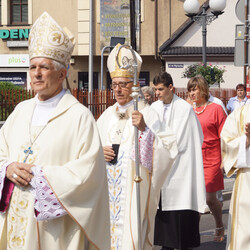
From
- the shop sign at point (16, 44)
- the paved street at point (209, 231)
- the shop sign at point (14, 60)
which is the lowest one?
the paved street at point (209, 231)

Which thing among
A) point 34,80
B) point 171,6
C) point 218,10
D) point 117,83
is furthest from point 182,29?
point 34,80

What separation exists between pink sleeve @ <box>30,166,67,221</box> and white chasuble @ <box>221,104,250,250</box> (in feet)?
6.92

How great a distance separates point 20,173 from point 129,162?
1903 millimetres

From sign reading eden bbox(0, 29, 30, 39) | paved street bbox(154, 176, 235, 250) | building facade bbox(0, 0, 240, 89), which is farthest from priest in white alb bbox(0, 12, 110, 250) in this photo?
sign reading eden bbox(0, 29, 30, 39)

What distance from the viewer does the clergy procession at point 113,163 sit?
3.75 meters

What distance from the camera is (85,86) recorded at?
1112 inches

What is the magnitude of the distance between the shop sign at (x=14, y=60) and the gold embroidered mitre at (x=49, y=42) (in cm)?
2408

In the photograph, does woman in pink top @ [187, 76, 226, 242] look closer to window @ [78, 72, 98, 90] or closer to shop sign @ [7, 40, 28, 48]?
window @ [78, 72, 98, 90]

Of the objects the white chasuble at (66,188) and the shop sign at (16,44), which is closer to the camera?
the white chasuble at (66,188)

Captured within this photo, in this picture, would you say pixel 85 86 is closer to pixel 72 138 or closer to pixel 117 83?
pixel 117 83

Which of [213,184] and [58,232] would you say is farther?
[213,184]

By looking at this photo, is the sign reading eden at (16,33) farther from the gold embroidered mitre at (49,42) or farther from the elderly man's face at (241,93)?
the gold embroidered mitre at (49,42)

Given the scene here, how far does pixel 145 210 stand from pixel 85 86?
2285cm

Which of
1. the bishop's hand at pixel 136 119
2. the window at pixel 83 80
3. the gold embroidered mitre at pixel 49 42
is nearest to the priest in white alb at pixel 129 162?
the bishop's hand at pixel 136 119
